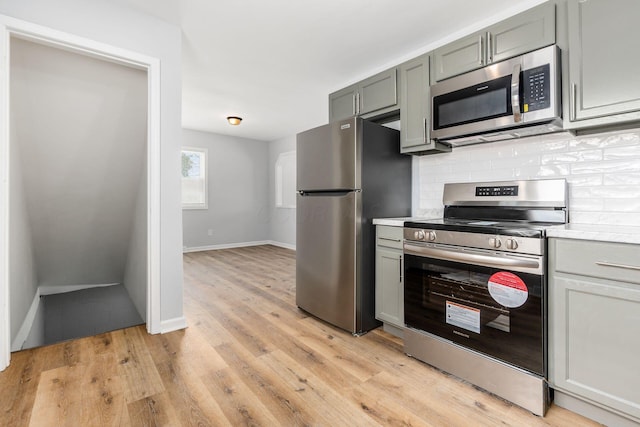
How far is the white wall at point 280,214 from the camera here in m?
6.62

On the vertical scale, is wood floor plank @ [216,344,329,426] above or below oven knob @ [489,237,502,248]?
below

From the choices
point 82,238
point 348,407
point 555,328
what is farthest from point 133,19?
point 555,328

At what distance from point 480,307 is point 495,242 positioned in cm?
39

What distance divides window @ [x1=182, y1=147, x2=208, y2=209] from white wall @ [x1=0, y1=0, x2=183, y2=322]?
393 cm

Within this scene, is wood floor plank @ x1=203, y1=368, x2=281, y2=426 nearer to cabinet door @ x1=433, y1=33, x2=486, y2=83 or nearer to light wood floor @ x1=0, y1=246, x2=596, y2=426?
light wood floor @ x1=0, y1=246, x2=596, y2=426

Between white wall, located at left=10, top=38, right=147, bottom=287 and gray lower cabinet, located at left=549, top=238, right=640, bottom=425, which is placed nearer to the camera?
gray lower cabinet, located at left=549, top=238, right=640, bottom=425

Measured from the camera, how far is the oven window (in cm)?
160

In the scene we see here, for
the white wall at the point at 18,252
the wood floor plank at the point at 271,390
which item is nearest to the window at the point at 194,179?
the white wall at the point at 18,252

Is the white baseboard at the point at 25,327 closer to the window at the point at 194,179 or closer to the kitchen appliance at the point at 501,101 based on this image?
the window at the point at 194,179

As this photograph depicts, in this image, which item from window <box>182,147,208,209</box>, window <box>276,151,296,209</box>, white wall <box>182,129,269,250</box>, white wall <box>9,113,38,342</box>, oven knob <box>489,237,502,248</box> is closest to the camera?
oven knob <box>489,237,502,248</box>

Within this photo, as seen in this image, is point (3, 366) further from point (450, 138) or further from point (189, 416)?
point (450, 138)

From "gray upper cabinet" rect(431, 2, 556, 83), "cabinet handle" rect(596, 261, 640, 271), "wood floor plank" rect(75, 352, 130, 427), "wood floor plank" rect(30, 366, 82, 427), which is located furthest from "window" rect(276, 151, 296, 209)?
"cabinet handle" rect(596, 261, 640, 271)

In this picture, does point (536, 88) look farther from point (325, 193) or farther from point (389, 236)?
point (325, 193)

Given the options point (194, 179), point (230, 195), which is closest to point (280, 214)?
point (230, 195)
